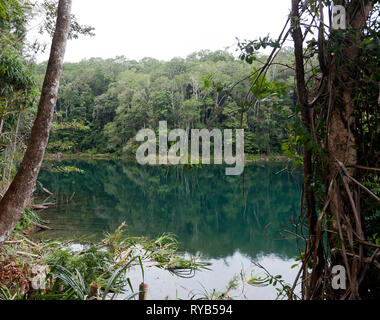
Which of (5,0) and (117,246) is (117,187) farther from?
(5,0)

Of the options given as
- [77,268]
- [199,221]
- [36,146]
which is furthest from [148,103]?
[36,146]

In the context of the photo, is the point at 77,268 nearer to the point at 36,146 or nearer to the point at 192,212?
the point at 36,146

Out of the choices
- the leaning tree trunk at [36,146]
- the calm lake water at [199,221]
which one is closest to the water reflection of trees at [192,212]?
the calm lake water at [199,221]

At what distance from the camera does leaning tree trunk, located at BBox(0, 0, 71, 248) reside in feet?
8.81

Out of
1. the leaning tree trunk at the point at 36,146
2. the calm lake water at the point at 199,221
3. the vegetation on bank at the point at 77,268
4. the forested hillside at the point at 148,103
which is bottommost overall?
the calm lake water at the point at 199,221

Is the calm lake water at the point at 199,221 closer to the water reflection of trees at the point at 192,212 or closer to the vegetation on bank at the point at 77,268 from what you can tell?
the water reflection of trees at the point at 192,212

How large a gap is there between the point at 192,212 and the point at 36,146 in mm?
7452

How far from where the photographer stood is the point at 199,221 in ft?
28.4

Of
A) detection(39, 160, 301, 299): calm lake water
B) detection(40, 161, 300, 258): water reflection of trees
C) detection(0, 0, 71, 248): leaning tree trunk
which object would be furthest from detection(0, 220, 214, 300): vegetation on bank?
detection(40, 161, 300, 258): water reflection of trees

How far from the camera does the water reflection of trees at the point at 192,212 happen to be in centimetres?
658

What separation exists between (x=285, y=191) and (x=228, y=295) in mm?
10424

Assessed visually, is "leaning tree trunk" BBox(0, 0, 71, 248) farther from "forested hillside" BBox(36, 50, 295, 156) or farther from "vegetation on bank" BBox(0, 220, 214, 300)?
"forested hillside" BBox(36, 50, 295, 156)

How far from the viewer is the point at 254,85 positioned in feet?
4.41
